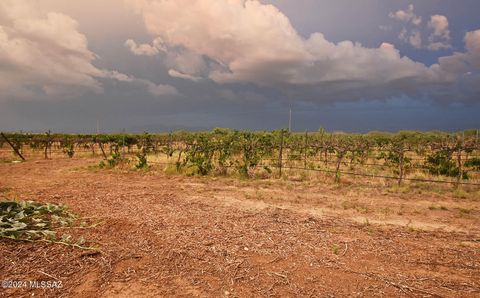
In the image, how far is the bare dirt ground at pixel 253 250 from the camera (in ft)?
11.3

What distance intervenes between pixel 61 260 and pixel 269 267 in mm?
2660

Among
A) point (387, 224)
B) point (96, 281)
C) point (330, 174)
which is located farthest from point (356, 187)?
point (96, 281)

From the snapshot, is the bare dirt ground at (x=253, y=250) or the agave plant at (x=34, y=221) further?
the agave plant at (x=34, y=221)

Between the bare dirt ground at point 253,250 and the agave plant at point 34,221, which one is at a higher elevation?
the agave plant at point 34,221

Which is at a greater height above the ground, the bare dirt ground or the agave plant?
the agave plant

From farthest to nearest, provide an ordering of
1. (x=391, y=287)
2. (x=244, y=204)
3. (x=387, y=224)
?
1. (x=244, y=204)
2. (x=387, y=224)
3. (x=391, y=287)

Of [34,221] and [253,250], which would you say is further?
[34,221]

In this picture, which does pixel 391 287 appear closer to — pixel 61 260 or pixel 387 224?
pixel 387 224

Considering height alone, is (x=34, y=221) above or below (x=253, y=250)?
above

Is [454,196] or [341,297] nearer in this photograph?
[341,297]

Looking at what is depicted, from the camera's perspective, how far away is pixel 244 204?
7.70m

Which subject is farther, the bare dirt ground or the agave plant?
the agave plant

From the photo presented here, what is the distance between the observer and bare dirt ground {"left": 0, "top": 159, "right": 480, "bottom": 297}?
11.3ft

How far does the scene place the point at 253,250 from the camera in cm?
447
